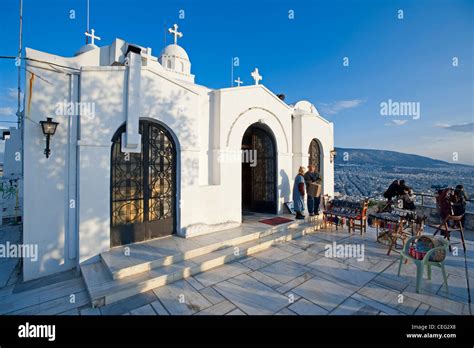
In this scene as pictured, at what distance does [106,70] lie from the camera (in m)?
4.77

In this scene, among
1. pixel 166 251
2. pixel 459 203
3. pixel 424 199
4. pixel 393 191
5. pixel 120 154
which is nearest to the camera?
pixel 166 251

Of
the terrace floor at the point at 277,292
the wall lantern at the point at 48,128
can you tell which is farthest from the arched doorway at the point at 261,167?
the wall lantern at the point at 48,128

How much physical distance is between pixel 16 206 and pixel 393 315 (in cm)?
1310

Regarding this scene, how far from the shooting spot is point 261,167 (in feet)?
29.2

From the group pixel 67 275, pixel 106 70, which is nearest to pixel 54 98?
pixel 106 70

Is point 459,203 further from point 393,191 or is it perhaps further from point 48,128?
point 48,128

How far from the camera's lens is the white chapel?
4375 mm

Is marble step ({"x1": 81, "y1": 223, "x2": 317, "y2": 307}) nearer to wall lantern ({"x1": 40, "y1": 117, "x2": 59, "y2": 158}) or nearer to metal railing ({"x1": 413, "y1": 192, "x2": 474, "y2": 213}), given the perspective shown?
wall lantern ({"x1": 40, "y1": 117, "x2": 59, "y2": 158})

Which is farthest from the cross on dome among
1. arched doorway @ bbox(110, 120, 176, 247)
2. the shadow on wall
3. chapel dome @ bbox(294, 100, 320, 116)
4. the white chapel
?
arched doorway @ bbox(110, 120, 176, 247)

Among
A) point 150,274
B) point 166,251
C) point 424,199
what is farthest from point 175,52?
point 424,199

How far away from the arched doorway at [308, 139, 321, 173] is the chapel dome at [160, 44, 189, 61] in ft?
28.5

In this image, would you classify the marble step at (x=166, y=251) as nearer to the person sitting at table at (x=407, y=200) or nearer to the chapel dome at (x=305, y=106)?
the person sitting at table at (x=407, y=200)

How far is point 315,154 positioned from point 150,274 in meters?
8.73

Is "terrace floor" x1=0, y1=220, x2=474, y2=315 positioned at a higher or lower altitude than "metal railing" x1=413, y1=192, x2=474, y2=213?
lower
